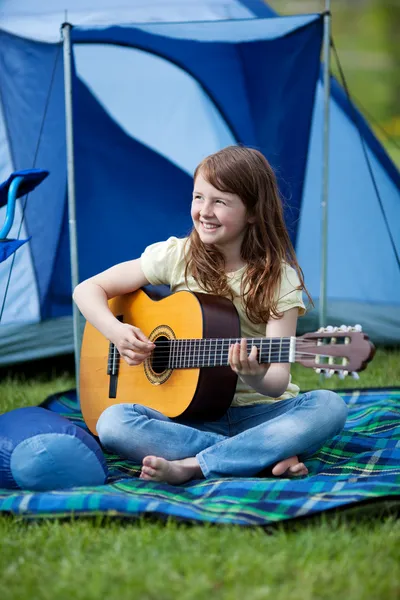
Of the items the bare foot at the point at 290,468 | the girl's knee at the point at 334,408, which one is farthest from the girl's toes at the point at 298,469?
the girl's knee at the point at 334,408

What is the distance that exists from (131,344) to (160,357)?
98mm

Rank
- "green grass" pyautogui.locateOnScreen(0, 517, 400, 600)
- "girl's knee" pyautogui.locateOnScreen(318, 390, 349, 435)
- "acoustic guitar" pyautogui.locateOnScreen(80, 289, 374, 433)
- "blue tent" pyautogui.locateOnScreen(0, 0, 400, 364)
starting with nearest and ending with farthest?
"green grass" pyautogui.locateOnScreen(0, 517, 400, 600)
"acoustic guitar" pyautogui.locateOnScreen(80, 289, 374, 433)
"girl's knee" pyautogui.locateOnScreen(318, 390, 349, 435)
"blue tent" pyautogui.locateOnScreen(0, 0, 400, 364)

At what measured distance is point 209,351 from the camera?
7.89 feet

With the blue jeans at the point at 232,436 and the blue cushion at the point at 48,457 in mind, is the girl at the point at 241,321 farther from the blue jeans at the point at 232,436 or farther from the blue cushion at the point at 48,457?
the blue cushion at the point at 48,457

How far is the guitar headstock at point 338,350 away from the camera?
6.61ft

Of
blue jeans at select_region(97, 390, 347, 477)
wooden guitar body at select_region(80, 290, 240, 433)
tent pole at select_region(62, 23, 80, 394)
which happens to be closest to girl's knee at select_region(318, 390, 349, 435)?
blue jeans at select_region(97, 390, 347, 477)

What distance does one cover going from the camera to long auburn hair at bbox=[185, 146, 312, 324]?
100 inches

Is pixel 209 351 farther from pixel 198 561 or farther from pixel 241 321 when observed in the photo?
pixel 198 561

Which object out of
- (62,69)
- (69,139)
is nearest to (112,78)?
(62,69)

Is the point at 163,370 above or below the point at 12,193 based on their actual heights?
below

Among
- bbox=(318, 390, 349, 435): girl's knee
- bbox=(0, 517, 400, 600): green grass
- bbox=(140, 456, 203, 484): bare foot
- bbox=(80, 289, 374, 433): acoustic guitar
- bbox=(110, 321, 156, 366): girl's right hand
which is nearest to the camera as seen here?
bbox=(0, 517, 400, 600): green grass

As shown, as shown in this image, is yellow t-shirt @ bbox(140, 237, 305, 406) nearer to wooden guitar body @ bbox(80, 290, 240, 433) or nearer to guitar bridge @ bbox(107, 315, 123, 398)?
wooden guitar body @ bbox(80, 290, 240, 433)

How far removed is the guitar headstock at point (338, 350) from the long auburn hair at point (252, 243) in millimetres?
373

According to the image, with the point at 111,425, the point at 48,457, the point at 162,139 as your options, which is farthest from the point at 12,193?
the point at 162,139
